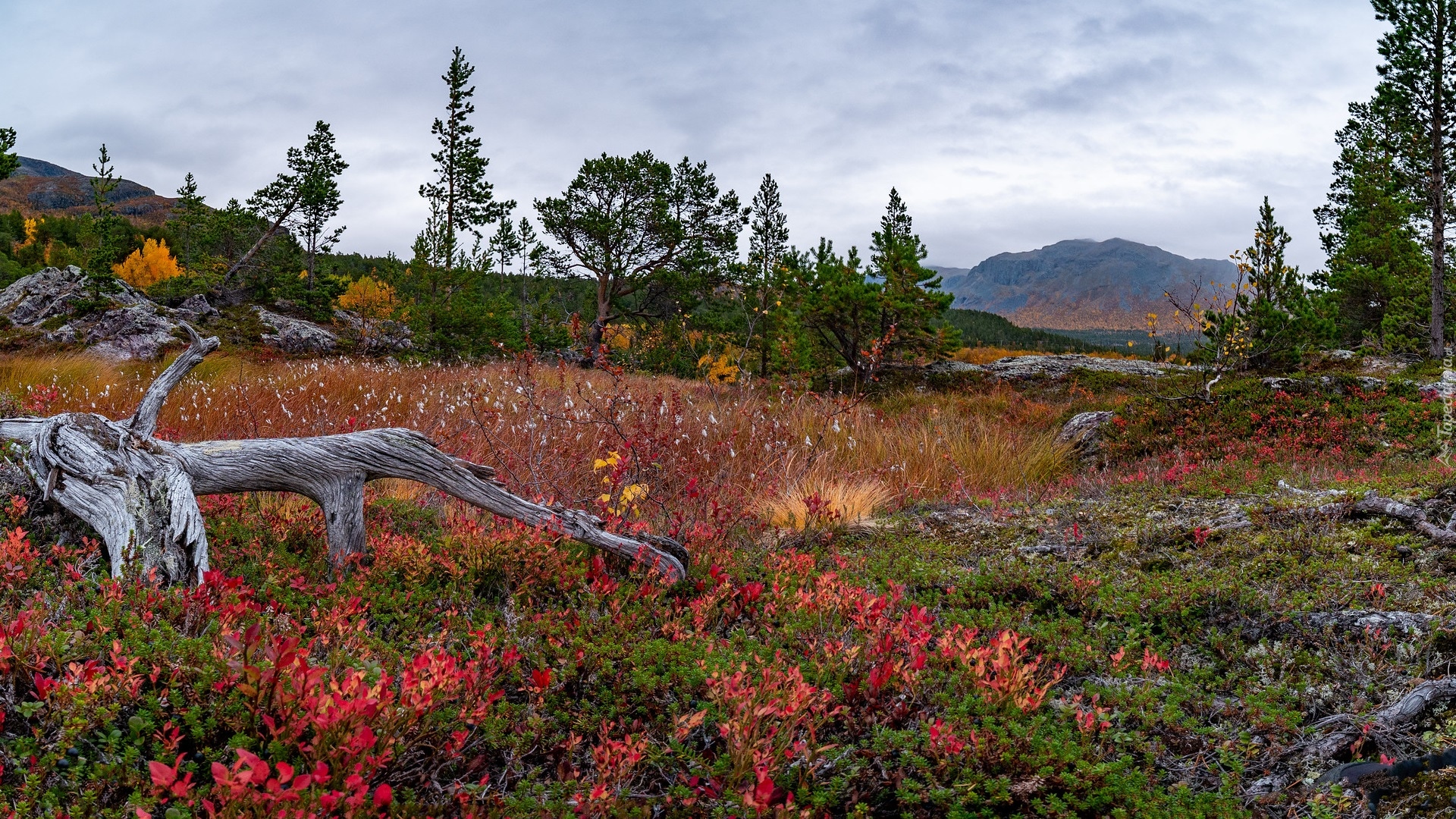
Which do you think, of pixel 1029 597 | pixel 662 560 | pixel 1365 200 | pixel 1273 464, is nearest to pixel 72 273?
pixel 662 560

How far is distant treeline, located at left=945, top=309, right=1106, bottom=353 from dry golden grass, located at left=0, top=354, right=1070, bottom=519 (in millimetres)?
51776

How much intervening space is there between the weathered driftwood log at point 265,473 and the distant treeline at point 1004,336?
57.5m

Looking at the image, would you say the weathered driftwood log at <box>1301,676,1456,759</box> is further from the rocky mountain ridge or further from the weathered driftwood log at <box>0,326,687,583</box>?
the rocky mountain ridge

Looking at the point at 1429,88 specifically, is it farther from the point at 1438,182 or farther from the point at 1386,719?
the point at 1386,719

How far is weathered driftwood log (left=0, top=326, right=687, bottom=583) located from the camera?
10.8ft

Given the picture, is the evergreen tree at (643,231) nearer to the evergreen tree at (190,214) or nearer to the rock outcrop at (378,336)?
the rock outcrop at (378,336)

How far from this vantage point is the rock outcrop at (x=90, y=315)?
15.6 meters

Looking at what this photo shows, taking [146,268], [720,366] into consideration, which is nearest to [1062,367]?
[720,366]

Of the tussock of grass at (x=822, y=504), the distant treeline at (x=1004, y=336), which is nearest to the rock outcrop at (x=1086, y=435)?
the tussock of grass at (x=822, y=504)

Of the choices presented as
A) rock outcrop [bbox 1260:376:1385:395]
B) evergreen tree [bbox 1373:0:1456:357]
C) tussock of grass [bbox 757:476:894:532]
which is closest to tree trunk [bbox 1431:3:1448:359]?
evergreen tree [bbox 1373:0:1456:357]

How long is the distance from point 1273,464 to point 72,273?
82.7ft

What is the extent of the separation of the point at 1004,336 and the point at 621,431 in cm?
7626

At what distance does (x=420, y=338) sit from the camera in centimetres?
1847

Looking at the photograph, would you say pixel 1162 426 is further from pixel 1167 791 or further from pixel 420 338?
pixel 420 338
